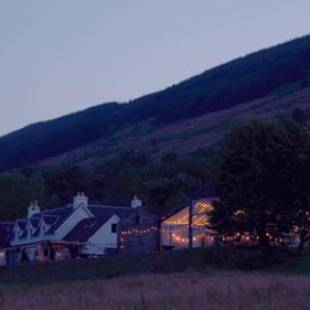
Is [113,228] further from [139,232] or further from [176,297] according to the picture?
[176,297]

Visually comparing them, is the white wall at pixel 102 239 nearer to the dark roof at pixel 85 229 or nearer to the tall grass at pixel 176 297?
the dark roof at pixel 85 229

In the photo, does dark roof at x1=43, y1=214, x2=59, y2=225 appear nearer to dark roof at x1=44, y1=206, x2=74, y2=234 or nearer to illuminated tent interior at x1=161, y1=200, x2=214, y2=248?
dark roof at x1=44, y1=206, x2=74, y2=234

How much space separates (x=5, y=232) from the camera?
9769 cm

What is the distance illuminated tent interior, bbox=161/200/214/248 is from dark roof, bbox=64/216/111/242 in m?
8.83

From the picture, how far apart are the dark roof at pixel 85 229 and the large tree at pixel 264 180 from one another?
2942 centimetres

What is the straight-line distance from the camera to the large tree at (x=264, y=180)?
55.3 meters

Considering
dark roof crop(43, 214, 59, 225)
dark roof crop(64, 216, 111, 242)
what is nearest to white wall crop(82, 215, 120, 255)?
dark roof crop(64, 216, 111, 242)

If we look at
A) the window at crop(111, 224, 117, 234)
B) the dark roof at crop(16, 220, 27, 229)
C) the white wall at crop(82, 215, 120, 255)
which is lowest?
the white wall at crop(82, 215, 120, 255)

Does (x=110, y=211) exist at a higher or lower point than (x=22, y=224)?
higher

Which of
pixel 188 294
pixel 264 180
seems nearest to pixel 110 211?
pixel 264 180

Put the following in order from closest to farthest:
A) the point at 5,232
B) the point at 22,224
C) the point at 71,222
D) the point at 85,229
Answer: the point at 85,229
the point at 71,222
the point at 22,224
the point at 5,232

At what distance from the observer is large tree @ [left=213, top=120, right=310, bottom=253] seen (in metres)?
55.3

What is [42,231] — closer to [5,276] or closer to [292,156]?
[5,276]

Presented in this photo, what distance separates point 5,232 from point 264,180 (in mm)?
46739
